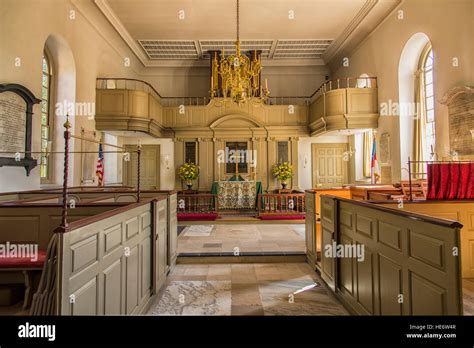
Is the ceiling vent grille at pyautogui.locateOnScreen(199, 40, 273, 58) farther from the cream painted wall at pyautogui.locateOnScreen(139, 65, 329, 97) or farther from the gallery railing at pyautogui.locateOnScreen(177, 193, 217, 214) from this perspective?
the gallery railing at pyautogui.locateOnScreen(177, 193, 217, 214)

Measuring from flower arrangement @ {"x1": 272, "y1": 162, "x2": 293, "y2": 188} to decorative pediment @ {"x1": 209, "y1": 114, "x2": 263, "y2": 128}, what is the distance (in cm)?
179

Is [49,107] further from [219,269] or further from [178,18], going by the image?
[219,269]

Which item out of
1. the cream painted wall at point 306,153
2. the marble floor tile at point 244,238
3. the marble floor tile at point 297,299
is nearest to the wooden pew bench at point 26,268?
the marble floor tile at point 297,299

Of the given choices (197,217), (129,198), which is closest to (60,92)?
(129,198)

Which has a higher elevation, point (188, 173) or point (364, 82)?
point (364, 82)

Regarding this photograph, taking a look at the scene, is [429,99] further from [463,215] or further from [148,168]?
[148,168]

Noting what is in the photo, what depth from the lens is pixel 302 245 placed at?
5496 mm

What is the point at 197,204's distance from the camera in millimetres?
9438

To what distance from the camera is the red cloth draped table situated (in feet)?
12.8

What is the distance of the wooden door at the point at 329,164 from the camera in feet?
37.8

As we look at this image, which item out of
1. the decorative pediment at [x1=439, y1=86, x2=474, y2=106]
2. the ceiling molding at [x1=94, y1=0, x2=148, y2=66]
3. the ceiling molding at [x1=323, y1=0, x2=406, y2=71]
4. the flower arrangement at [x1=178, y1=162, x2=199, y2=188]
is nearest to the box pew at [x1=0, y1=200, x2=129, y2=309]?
the decorative pediment at [x1=439, y1=86, x2=474, y2=106]

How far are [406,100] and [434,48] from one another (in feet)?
5.16

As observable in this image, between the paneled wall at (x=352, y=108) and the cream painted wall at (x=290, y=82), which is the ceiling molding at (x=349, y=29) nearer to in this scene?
the cream painted wall at (x=290, y=82)

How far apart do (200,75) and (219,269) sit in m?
9.97
